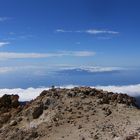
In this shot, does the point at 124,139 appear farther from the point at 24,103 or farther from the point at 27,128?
the point at 24,103

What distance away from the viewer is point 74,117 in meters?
38.0

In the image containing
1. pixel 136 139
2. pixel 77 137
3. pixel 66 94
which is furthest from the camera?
pixel 66 94

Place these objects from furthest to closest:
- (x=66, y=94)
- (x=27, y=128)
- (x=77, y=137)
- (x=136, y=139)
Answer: (x=66, y=94) → (x=27, y=128) → (x=77, y=137) → (x=136, y=139)

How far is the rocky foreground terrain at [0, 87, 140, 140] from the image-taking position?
35.3m

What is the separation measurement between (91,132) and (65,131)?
2.17m

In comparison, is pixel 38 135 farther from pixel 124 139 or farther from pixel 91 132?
pixel 124 139

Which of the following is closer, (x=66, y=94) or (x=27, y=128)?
(x=27, y=128)

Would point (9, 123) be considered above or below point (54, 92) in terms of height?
below

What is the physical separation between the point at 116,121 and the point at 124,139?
369cm

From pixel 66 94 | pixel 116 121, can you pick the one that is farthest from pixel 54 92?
pixel 116 121

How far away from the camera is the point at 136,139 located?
3173 cm

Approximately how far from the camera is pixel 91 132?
3528cm

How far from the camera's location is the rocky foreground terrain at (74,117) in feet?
116

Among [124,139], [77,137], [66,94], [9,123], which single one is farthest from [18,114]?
[124,139]
